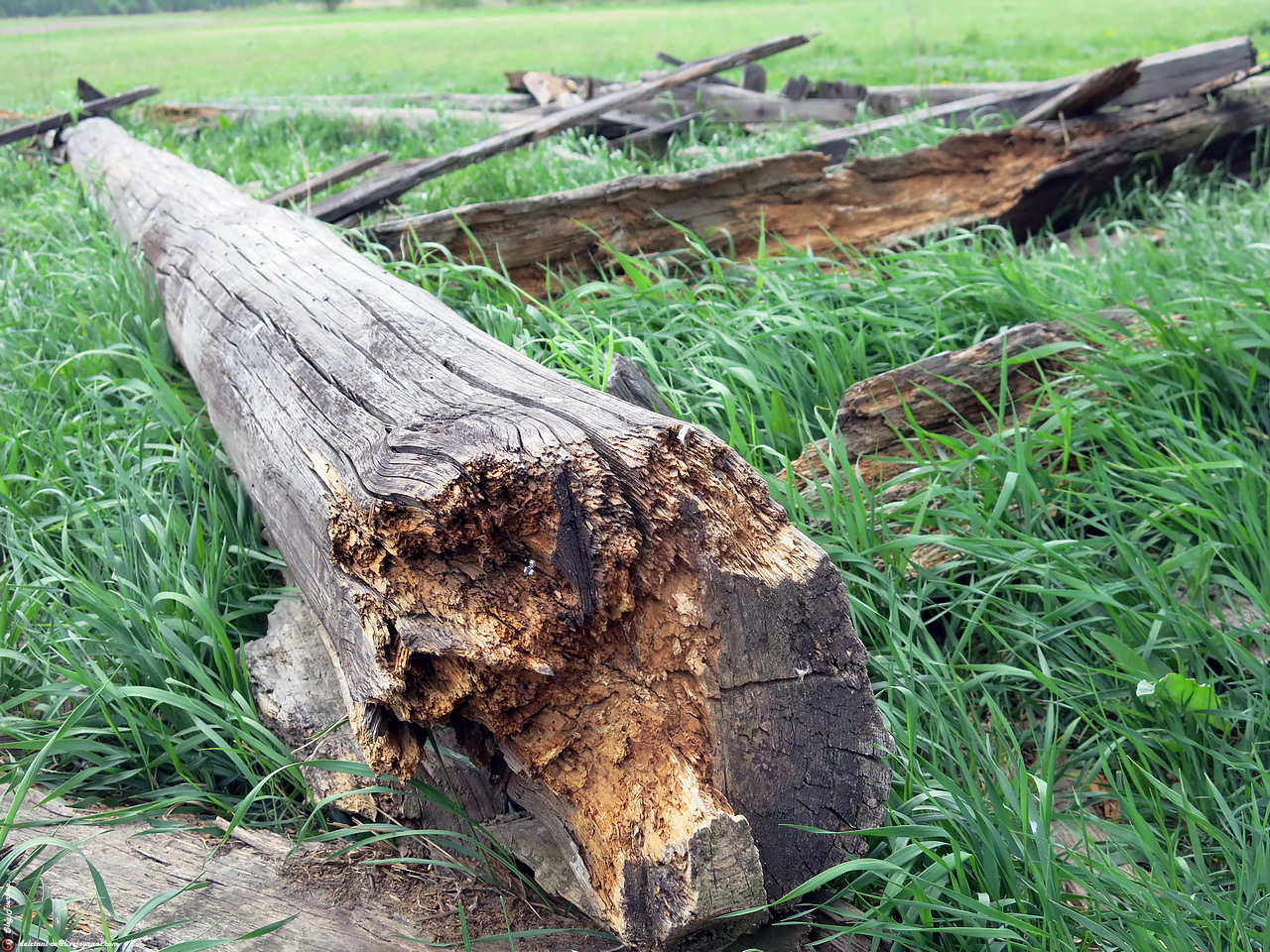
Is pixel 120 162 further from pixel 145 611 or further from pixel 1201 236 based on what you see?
pixel 1201 236

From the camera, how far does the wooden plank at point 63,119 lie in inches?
291

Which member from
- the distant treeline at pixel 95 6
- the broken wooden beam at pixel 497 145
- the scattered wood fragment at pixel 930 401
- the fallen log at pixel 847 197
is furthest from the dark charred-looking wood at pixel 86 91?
the scattered wood fragment at pixel 930 401

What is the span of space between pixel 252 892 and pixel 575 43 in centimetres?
1279

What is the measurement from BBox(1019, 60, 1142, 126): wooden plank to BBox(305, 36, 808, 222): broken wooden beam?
1.85 metres

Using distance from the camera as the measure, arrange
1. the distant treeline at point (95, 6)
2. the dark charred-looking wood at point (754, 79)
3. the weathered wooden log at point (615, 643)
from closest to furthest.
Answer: the weathered wooden log at point (615, 643) < the distant treeline at point (95, 6) < the dark charred-looking wood at point (754, 79)

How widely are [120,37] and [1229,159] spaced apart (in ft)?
26.5

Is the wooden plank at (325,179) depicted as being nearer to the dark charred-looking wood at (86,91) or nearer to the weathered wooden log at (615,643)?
the weathered wooden log at (615,643)

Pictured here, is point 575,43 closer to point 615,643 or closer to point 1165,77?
point 1165,77

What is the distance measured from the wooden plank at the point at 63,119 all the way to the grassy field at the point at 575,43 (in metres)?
0.17

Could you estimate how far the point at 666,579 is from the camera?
1381 millimetres

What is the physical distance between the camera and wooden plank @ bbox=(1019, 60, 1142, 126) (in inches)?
198

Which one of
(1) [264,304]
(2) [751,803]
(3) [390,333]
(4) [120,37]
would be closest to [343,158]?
(4) [120,37]

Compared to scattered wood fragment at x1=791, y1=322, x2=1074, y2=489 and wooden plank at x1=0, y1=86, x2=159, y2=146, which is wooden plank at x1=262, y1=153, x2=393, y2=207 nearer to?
wooden plank at x1=0, y1=86, x2=159, y2=146

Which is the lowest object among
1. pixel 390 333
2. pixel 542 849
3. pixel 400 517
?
pixel 542 849
